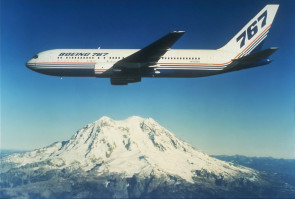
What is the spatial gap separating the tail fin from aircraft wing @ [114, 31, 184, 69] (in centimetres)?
1061

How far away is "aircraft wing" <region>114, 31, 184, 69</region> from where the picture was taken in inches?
1138

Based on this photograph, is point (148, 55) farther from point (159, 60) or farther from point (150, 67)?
point (159, 60)

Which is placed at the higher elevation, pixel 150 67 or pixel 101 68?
pixel 150 67

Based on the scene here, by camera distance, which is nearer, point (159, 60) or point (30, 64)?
point (159, 60)

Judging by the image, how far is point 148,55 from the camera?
31.2 meters

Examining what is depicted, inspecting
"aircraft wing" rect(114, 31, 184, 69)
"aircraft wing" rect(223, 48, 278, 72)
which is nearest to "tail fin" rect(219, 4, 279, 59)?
"aircraft wing" rect(223, 48, 278, 72)

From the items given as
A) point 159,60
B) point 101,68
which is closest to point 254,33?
point 159,60

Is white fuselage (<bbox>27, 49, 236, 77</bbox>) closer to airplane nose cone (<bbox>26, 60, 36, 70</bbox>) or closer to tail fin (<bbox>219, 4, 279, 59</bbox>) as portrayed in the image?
airplane nose cone (<bbox>26, 60, 36, 70</bbox>)

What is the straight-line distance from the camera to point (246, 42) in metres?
36.4

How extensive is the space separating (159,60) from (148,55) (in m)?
3.12

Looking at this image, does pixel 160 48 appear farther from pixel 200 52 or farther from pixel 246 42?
pixel 246 42

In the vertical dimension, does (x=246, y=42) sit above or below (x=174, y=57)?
above

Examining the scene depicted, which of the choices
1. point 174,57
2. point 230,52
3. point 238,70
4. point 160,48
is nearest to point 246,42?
point 230,52

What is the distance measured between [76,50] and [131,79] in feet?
28.5
